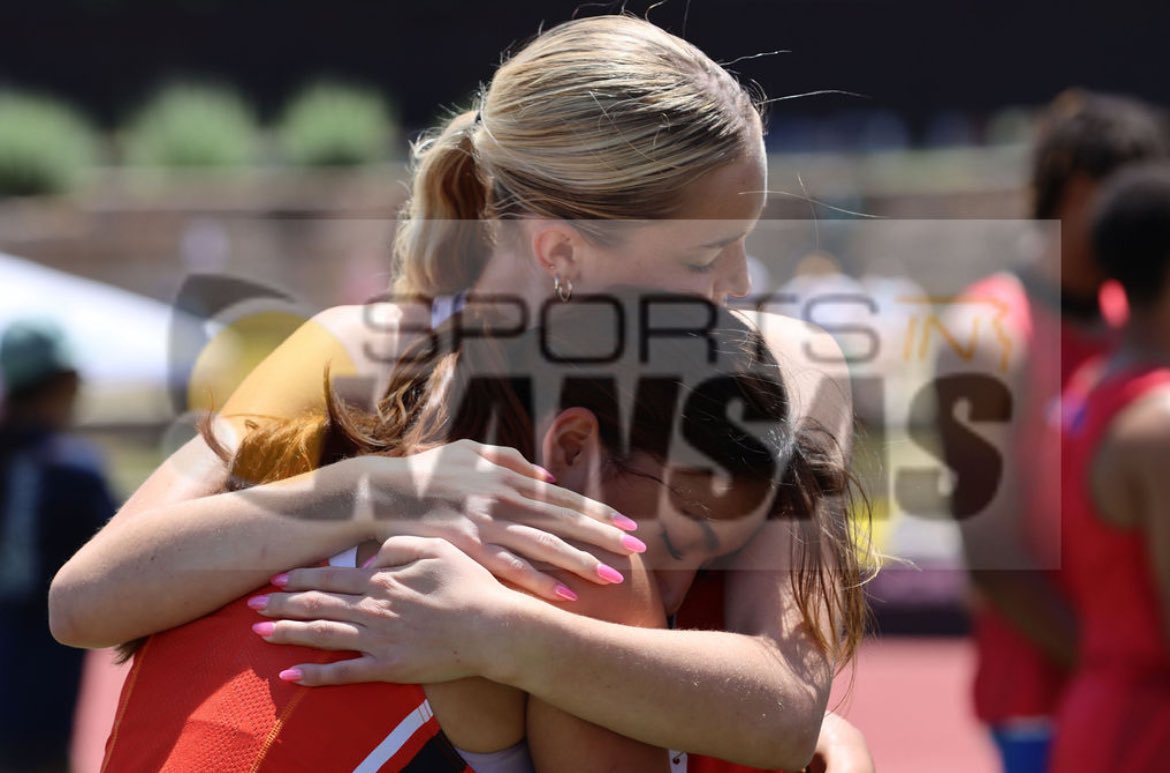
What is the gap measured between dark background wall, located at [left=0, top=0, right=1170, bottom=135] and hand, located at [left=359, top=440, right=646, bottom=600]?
→ 16806 millimetres

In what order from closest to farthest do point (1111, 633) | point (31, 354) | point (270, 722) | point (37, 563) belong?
point (270, 722) < point (1111, 633) < point (37, 563) < point (31, 354)

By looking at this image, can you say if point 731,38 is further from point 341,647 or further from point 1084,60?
point 341,647

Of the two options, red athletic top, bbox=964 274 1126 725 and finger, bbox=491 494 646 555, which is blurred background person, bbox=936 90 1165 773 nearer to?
red athletic top, bbox=964 274 1126 725

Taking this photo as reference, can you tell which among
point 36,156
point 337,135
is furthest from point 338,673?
point 337,135

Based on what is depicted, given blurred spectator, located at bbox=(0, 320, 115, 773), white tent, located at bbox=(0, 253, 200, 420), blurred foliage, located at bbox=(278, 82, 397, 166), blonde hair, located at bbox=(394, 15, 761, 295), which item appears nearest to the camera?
blonde hair, located at bbox=(394, 15, 761, 295)

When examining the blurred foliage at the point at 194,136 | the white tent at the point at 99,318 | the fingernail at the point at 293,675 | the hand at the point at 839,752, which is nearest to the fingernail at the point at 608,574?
the fingernail at the point at 293,675

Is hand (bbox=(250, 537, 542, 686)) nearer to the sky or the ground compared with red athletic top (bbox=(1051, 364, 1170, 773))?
nearer to the sky

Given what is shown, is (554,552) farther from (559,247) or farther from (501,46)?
(501,46)

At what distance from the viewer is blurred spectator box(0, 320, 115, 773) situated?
15.3 feet

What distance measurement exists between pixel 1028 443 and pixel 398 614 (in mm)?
2291

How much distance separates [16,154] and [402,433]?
15.9 meters

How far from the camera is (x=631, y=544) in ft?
5.51

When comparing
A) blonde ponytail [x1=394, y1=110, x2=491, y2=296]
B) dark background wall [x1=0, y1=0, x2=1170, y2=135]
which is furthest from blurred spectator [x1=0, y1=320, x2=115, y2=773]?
dark background wall [x1=0, y1=0, x2=1170, y2=135]

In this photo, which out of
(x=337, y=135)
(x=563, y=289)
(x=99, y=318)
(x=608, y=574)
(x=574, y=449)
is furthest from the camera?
(x=337, y=135)
